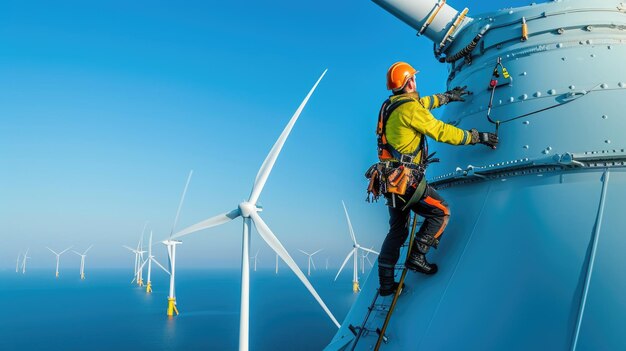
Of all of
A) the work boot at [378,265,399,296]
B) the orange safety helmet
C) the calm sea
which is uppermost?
the orange safety helmet

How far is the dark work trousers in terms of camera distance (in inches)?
227

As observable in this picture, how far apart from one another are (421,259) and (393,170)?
1.28m

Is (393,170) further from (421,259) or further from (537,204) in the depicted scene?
(537,204)

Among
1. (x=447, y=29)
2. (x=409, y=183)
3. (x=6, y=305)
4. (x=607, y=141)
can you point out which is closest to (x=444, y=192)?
(x=409, y=183)

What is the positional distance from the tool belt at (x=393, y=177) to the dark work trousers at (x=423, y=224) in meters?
0.24

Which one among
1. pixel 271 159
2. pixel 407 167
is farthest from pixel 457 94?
pixel 271 159

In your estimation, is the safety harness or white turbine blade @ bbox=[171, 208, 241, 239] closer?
the safety harness

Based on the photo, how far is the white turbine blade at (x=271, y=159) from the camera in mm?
17109

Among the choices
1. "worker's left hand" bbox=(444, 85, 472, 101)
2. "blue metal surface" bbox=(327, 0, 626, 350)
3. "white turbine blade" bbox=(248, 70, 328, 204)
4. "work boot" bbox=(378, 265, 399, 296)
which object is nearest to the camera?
"blue metal surface" bbox=(327, 0, 626, 350)

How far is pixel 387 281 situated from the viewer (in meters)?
6.12

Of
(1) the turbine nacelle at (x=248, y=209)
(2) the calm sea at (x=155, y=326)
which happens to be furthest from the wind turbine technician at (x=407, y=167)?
(2) the calm sea at (x=155, y=326)

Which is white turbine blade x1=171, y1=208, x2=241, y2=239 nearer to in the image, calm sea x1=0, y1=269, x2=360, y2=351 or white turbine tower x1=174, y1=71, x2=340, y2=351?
white turbine tower x1=174, y1=71, x2=340, y2=351

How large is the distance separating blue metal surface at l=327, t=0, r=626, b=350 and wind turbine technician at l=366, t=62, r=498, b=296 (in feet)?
1.09

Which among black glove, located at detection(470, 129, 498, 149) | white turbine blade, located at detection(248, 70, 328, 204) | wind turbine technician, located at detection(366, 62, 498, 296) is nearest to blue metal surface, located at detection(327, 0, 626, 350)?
black glove, located at detection(470, 129, 498, 149)
